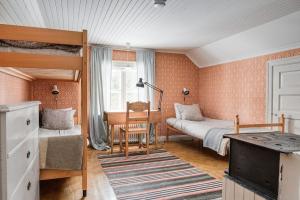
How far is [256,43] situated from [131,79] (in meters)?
2.64

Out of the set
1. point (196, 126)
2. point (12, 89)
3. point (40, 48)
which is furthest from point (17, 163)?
point (196, 126)

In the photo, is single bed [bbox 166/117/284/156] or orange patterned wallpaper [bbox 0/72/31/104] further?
single bed [bbox 166/117/284/156]

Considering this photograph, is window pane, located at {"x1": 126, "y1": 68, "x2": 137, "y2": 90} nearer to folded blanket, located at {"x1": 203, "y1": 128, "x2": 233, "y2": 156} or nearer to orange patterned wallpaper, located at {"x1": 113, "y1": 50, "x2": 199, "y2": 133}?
orange patterned wallpaper, located at {"x1": 113, "y1": 50, "x2": 199, "y2": 133}

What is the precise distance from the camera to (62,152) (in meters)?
2.29

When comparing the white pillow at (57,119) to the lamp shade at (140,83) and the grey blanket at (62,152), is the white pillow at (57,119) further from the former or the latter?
the lamp shade at (140,83)

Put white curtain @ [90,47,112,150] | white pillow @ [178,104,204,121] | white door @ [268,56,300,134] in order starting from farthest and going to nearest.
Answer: white pillow @ [178,104,204,121], white curtain @ [90,47,112,150], white door @ [268,56,300,134]

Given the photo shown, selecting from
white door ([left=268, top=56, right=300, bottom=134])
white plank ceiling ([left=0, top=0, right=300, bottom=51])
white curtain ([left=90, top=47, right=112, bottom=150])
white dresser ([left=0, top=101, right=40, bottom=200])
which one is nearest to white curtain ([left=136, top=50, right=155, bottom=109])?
white curtain ([left=90, top=47, right=112, bottom=150])

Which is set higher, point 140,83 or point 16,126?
point 140,83

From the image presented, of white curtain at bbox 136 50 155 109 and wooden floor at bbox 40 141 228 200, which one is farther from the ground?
white curtain at bbox 136 50 155 109

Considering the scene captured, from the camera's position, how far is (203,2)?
2396 millimetres

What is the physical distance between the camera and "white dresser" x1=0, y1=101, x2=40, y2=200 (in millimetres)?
1091

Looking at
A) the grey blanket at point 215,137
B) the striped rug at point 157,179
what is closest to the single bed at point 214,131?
the grey blanket at point 215,137

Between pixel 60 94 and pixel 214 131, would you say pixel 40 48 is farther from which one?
pixel 214 131

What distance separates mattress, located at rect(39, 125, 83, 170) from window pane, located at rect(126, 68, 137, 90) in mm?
2711
